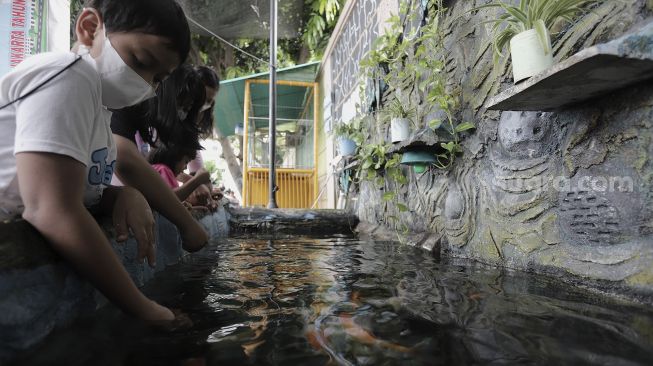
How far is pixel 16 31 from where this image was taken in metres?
2.84

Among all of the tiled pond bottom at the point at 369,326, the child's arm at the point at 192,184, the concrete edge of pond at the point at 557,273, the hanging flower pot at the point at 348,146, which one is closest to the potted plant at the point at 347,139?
the hanging flower pot at the point at 348,146

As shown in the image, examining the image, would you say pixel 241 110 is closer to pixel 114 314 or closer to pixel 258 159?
pixel 258 159

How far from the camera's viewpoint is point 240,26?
24.3 ft

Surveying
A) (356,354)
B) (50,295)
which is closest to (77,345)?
(50,295)

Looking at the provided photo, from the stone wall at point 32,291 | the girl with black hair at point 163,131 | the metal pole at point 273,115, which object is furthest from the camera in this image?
the metal pole at point 273,115

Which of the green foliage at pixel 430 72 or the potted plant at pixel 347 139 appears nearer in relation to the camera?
the green foliage at pixel 430 72

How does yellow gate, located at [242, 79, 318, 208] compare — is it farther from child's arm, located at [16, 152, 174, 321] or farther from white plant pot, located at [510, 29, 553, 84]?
child's arm, located at [16, 152, 174, 321]

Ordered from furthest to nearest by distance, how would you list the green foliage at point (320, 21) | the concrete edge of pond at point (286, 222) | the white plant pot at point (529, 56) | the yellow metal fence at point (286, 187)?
the yellow metal fence at point (286, 187)
the green foliage at point (320, 21)
the concrete edge of pond at point (286, 222)
the white plant pot at point (529, 56)

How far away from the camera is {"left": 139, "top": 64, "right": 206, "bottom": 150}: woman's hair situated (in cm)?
190

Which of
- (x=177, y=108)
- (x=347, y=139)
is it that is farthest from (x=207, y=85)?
(x=347, y=139)

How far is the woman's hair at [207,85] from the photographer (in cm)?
228

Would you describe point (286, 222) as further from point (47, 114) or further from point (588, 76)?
point (47, 114)

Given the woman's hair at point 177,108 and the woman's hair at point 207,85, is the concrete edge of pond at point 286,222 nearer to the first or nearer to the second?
the woman's hair at point 207,85

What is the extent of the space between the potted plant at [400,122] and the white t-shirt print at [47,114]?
89.4 inches
